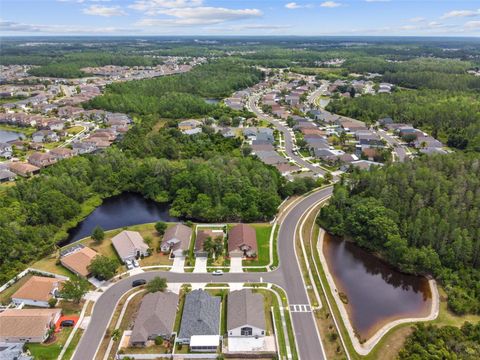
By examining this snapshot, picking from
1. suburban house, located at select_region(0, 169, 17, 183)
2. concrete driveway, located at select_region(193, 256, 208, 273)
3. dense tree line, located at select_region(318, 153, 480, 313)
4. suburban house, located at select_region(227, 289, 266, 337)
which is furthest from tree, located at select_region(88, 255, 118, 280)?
suburban house, located at select_region(0, 169, 17, 183)

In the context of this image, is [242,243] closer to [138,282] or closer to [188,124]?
[138,282]

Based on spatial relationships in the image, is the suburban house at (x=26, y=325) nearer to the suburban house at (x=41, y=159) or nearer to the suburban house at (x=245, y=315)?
the suburban house at (x=245, y=315)

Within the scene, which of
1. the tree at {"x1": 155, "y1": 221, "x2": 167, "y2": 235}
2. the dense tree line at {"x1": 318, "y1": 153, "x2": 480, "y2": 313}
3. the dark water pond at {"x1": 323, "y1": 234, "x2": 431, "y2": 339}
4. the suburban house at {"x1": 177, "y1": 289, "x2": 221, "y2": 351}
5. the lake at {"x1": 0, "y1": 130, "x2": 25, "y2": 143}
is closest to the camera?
the suburban house at {"x1": 177, "y1": 289, "x2": 221, "y2": 351}

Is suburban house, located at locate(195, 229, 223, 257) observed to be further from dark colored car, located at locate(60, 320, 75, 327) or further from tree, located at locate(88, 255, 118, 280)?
dark colored car, located at locate(60, 320, 75, 327)

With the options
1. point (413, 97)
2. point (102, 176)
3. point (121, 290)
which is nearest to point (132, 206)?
point (102, 176)

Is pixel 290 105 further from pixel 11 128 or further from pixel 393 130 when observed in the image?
pixel 11 128

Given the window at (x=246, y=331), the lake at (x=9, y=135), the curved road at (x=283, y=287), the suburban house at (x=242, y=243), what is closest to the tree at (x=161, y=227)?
the curved road at (x=283, y=287)
